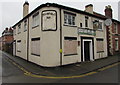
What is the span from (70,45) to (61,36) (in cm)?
152

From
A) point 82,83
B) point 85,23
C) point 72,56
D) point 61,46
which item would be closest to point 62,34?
point 61,46

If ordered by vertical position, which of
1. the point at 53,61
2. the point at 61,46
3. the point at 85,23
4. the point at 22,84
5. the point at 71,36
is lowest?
the point at 22,84

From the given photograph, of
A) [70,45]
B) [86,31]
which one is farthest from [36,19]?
[86,31]

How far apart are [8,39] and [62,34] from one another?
102ft

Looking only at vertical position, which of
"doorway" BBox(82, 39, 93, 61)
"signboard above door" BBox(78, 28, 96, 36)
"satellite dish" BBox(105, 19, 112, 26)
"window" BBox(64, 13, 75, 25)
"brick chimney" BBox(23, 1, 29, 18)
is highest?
"brick chimney" BBox(23, 1, 29, 18)

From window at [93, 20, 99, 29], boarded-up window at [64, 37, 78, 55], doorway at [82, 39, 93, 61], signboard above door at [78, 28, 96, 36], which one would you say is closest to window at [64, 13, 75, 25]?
signboard above door at [78, 28, 96, 36]

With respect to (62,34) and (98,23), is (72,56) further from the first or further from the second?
(98,23)

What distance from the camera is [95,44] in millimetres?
13055

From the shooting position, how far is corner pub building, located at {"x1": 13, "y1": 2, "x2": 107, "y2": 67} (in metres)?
9.01

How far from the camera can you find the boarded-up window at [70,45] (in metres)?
9.83

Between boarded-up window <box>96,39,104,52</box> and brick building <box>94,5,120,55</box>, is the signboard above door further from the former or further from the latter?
brick building <box>94,5,120,55</box>

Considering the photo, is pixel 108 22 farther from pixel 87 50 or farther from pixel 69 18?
pixel 69 18

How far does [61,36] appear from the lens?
949cm

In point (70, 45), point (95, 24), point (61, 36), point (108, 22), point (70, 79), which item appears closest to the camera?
point (70, 79)
